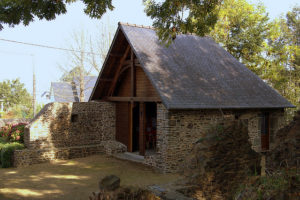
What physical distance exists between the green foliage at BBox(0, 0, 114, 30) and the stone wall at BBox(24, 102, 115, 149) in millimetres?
5862

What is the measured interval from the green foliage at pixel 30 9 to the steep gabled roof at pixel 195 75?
392 cm

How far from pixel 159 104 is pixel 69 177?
14.6 ft

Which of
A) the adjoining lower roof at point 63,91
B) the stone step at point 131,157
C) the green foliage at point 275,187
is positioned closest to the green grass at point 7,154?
the stone step at point 131,157

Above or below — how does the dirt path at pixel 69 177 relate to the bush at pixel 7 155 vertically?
below

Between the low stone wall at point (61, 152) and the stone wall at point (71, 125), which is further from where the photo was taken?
the stone wall at point (71, 125)

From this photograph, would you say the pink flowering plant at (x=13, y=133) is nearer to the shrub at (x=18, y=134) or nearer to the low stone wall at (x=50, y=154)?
the shrub at (x=18, y=134)

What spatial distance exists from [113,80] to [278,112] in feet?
29.1

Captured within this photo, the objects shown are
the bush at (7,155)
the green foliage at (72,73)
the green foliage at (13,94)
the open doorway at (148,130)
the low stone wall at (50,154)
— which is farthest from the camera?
the green foliage at (13,94)

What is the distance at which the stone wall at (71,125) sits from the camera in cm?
1328

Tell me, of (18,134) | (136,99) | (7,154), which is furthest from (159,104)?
(18,134)

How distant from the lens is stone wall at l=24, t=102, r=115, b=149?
1328 centimetres

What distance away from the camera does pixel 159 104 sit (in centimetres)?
1155

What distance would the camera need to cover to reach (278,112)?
15.1m

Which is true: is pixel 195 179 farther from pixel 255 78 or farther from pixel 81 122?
pixel 255 78
